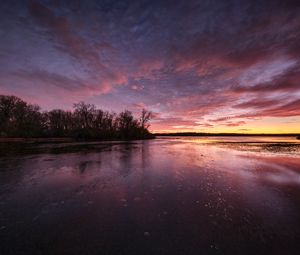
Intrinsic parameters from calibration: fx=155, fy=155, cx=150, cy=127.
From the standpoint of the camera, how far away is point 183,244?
333 cm

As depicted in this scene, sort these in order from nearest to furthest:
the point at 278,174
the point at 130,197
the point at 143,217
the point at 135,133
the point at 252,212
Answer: the point at 143,217 < the point at 252,212 < the point at 130,197 < the point at 278,174 < the point at 135,133

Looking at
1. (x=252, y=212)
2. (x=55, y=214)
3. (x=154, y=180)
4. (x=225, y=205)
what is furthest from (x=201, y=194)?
(x=55, y=214)

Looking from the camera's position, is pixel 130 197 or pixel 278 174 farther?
pixel 278 174

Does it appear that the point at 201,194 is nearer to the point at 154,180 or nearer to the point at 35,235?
the point at 154,180

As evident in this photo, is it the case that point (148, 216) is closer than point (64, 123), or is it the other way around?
point (148, 216)

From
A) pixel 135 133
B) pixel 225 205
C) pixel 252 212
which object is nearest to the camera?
pixel 252 212

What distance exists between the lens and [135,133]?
3009 inches

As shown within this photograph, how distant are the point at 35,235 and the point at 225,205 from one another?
5520 mm

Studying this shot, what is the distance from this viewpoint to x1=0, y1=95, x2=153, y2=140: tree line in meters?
53.0

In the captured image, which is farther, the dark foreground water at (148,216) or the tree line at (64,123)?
the tree line at (64,123)

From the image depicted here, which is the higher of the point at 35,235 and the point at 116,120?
the point at 116,120

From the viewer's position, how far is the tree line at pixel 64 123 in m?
53.0

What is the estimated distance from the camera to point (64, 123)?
7044cm

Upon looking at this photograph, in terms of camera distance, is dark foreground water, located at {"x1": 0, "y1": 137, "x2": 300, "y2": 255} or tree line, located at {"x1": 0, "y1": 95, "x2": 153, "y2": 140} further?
tree line, located at {"x1": 0, "y1": 95, "x2": 153, "y2": 140}
